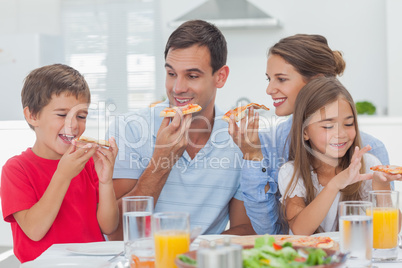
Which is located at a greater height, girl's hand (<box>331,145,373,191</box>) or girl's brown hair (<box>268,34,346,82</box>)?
girl's brown hair (<box>268,34,346,82</box>)

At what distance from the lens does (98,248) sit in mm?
1338

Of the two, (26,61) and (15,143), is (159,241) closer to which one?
(15,143)

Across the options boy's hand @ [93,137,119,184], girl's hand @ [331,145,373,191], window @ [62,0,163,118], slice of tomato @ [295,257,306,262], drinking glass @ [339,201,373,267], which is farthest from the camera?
window @ [62,0,163,118]

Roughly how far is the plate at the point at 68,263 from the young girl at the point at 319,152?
713 millimetres

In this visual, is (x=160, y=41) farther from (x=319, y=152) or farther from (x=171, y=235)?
(x=171, y=235)

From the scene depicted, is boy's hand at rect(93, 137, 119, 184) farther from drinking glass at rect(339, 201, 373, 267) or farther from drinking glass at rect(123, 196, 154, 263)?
drinking glass at rect(339, 201, 373, 267)

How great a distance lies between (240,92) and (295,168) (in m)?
3.71

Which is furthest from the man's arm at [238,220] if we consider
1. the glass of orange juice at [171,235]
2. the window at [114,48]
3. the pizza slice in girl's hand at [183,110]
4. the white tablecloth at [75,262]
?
the window at [114,48]

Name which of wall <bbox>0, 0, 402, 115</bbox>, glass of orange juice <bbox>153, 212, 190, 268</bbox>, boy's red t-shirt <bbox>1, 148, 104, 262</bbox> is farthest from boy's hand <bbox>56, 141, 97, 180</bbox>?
wall <bbox>0, 0, 402, 115</bbox>

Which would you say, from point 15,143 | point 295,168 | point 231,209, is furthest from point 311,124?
point 15,143

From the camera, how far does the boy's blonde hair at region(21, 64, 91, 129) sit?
1.70 metres

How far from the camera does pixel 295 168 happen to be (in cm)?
178

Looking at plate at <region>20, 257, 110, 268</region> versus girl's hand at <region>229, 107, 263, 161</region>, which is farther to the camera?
girl's hand at <region>229, 107, 263, 161</region>

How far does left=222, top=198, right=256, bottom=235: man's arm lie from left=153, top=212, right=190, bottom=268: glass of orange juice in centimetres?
86
